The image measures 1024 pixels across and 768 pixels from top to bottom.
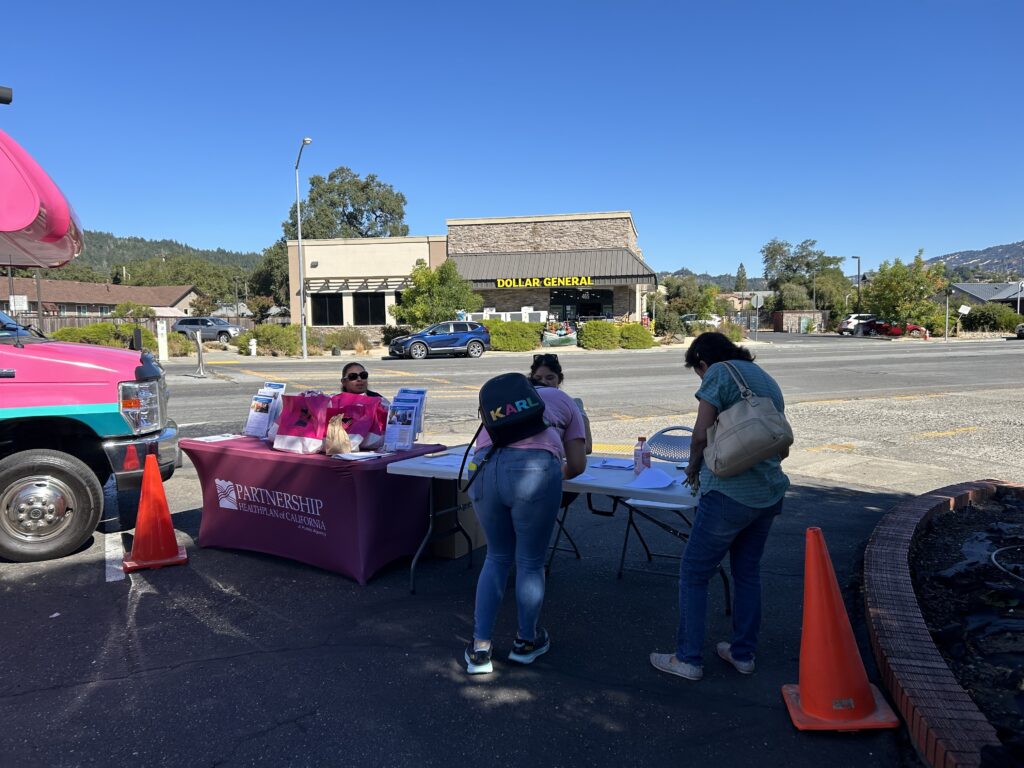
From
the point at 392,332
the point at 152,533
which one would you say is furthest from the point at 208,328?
the point at 152,533

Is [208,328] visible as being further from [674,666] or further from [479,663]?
[674,666]

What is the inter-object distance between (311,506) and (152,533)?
123 centimetres

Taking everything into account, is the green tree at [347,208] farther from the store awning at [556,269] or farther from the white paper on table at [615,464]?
the white paper on table at [615,464]

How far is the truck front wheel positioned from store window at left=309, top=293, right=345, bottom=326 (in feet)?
133

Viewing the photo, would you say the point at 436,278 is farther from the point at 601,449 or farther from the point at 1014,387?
the point at 601,449

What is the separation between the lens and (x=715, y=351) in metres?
3.68

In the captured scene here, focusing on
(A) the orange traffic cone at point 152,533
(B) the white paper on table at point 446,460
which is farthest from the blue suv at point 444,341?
(B) the white paper on table at point 446,460

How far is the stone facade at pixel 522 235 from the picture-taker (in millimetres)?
44812

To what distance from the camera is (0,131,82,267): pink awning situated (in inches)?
191

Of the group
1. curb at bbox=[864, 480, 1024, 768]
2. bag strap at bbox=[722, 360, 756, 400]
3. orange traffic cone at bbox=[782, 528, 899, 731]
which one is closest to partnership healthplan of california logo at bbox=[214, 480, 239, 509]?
bag strap at bbox=[722, 360, 756, 400]

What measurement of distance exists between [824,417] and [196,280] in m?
115

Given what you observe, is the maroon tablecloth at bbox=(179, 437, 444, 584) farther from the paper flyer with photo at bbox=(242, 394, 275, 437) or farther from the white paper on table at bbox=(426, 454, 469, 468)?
the white paper on table at bbox=(426, 454, 469, 468)

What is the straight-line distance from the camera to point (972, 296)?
88125 millimetres

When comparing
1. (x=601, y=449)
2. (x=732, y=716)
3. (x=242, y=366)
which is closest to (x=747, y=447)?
(x=732, y=716)
